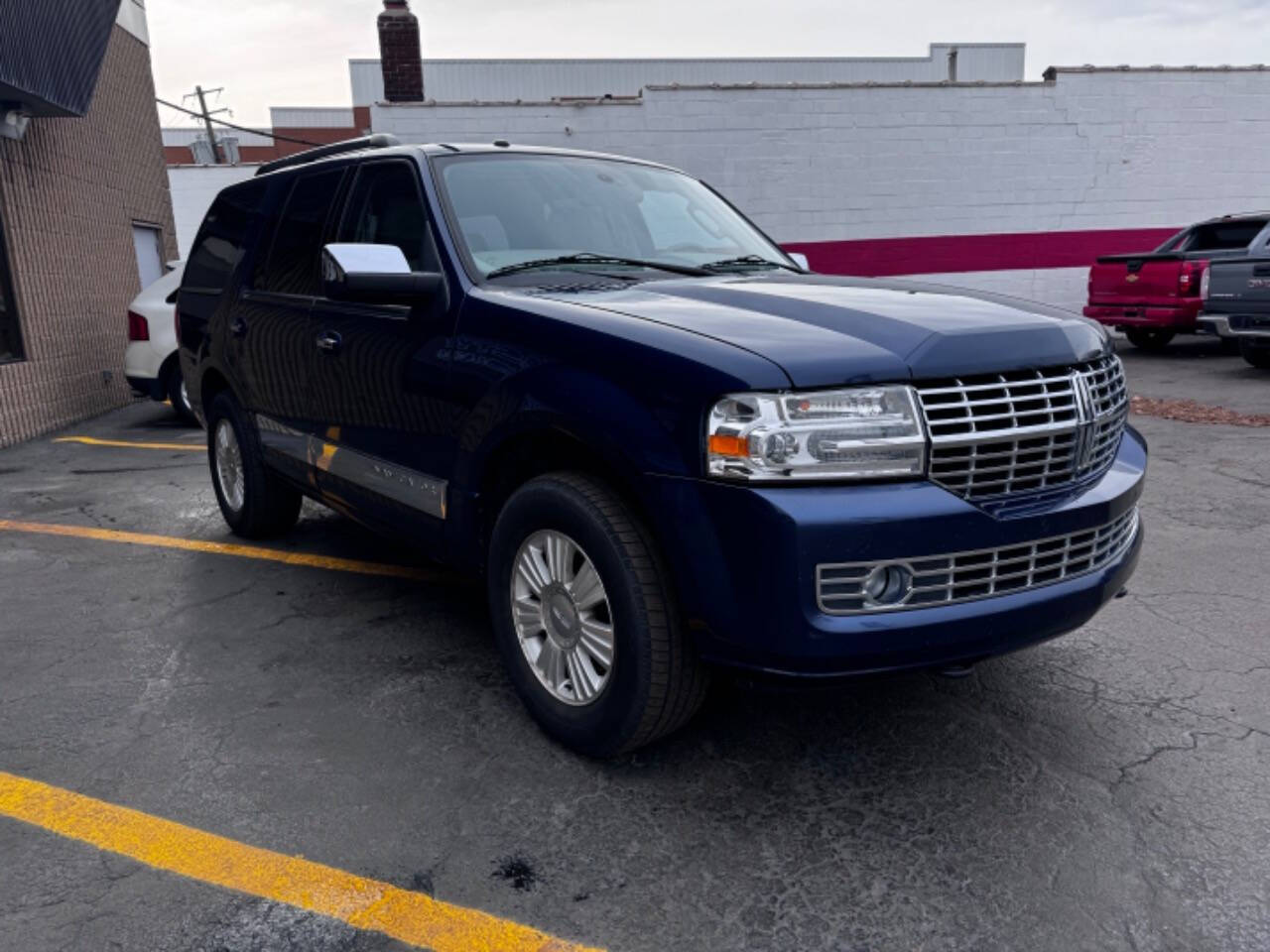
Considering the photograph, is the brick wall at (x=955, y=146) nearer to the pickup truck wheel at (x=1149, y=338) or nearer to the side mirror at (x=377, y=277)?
the pickup truck wheel at (x=1149, y=338)

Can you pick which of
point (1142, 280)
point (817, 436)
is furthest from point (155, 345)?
point (1142, 280)

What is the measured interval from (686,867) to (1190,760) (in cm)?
161

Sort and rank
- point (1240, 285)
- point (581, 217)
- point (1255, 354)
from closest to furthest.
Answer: point (581, 217), point (1240, 285), point (1255, 354)

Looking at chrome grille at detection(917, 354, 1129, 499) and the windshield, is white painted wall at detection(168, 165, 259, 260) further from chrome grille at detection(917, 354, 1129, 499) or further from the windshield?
chrome grille at detection(917, 354, 1129, 499)

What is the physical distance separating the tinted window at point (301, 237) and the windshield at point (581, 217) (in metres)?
0.87

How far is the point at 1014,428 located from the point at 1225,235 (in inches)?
473

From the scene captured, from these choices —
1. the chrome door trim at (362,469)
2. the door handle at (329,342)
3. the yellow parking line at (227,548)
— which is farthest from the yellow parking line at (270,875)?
the yellow parking line at (227,548)

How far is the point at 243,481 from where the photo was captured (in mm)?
5445

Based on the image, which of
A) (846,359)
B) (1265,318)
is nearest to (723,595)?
(846,359)

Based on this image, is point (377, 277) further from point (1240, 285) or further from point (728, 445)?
point (1240, 285)

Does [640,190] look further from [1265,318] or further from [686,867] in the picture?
[1265,318]

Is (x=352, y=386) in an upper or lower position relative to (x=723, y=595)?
upper

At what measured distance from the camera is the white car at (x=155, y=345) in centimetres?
997

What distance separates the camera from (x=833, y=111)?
49.1 feet
